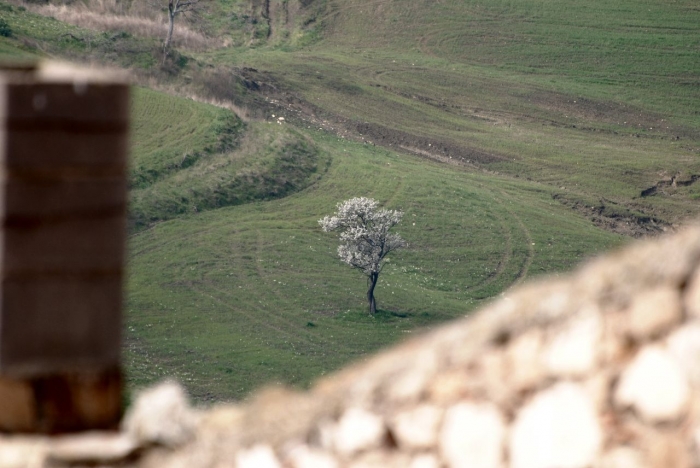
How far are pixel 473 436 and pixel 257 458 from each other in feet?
2.72

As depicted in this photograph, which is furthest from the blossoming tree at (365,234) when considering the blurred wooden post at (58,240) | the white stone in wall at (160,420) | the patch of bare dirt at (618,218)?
the blurred wooden post at (58,240)

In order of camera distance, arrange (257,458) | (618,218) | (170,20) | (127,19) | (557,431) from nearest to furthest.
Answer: (557,431) → (257,458) → (618,218) → (170,20) → (127,19)

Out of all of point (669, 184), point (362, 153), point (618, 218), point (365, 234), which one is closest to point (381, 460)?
point (365, 234)

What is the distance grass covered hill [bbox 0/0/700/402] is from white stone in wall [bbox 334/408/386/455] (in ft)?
78.1

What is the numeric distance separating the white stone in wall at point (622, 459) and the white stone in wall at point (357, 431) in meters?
0.74

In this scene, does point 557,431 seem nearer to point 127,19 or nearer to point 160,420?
point 160,420

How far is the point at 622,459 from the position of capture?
2742 mm

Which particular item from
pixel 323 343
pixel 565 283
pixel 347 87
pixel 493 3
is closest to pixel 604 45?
pixel 493 3

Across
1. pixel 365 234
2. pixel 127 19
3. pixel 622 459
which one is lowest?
pixel 365 234

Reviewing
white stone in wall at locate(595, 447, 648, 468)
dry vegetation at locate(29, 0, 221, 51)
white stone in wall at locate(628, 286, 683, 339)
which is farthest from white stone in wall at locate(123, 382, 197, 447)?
dry vegetation at locate(29, 0, 221, 51)

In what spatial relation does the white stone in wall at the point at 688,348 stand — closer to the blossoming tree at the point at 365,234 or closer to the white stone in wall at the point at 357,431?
the white stone in wall at the point at 357,431

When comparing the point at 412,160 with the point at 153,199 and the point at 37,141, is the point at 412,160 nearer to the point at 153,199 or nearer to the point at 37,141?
the point at 153,199

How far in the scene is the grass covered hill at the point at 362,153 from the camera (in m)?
35.0

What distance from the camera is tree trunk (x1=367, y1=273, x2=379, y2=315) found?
3625cm
